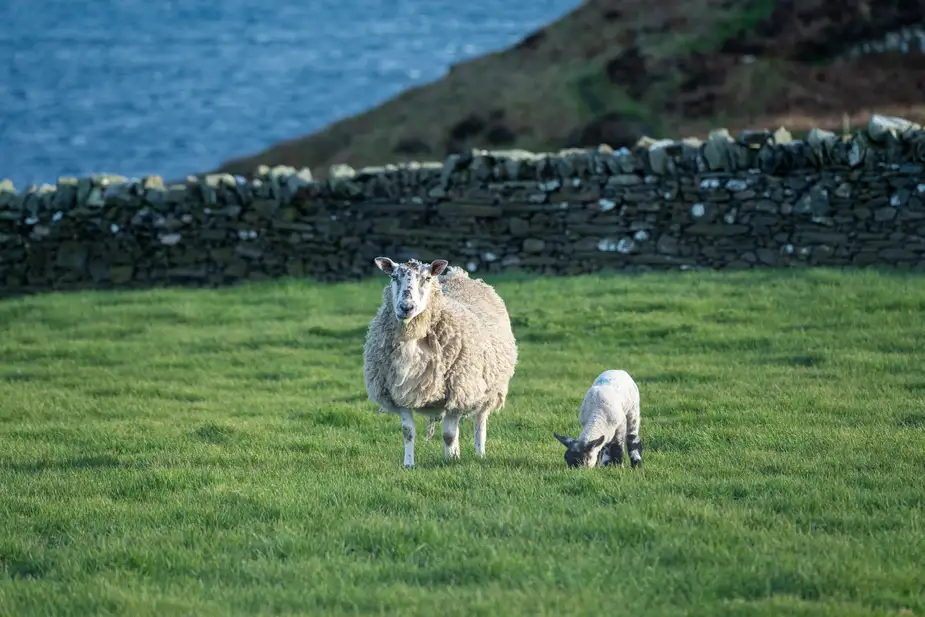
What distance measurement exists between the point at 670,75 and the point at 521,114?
4.09 meters

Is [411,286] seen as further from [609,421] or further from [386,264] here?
[609,421]

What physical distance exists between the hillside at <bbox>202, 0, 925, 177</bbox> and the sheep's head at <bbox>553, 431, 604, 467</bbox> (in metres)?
19.1

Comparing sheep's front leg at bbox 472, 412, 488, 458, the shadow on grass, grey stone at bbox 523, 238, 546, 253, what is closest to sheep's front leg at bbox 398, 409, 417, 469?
→ sheep's front leg at bbox 472, 412, 488, 458

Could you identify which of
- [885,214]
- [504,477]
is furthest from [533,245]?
[504,477]

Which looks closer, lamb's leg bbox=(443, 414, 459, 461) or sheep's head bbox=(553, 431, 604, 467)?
sheep's head bbox=(553, 431, 604, 467)

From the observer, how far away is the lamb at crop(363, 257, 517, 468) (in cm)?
776

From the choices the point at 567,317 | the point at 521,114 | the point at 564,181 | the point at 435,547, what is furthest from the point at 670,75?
the point at 435,547

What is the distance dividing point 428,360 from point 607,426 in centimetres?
127

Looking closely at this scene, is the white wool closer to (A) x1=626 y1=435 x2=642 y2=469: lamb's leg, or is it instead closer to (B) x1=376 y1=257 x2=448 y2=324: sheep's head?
(A) x1=626 y1=435 x2=642 y2=469: lamb's leg

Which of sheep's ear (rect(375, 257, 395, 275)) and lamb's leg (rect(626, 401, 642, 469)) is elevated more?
sheep's ear (rect(375, 257, 395, 275))

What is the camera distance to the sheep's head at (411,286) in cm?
753

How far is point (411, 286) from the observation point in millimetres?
7551

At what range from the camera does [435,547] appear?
6.10m

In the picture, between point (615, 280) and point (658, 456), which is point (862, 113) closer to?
point (615, 280)
